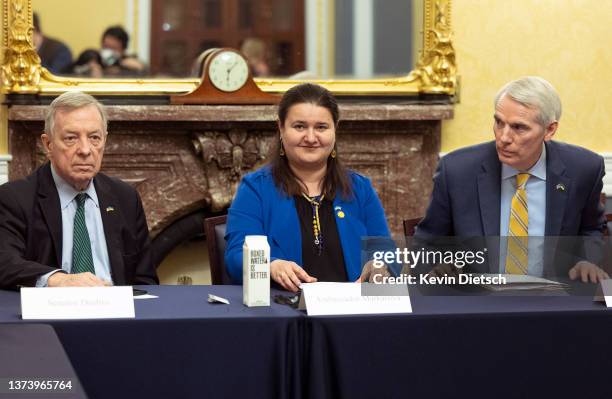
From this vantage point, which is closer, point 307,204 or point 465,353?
point 465,353

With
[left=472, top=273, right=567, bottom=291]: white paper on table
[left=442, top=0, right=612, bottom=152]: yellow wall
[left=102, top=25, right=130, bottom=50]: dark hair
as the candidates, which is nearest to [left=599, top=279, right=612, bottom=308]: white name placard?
[left=472, top=273, right=567, bottom=291]: white paper on table

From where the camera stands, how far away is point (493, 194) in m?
3.35

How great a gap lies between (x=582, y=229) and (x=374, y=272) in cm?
112

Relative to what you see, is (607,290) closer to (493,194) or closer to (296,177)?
(493,194)

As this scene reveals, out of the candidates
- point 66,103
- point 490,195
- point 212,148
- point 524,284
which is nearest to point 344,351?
point 524,284

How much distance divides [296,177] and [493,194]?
0.65 meters

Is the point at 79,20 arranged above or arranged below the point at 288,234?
above

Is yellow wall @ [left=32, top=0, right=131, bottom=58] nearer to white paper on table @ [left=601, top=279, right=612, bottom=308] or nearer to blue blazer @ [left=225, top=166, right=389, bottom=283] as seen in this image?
blue blazer @ [left=225, top=166, right=389, bottom=283]

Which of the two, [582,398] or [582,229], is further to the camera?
[582,229]

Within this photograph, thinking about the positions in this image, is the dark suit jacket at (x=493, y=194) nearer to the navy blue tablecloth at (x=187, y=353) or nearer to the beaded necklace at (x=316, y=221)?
the beaded necklace at (x=316, y=221)

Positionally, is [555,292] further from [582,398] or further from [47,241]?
[47,241]

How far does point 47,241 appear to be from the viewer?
317cm

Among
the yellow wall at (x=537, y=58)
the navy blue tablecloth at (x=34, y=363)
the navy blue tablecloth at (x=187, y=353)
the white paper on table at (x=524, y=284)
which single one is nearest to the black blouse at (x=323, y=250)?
the white paper on table at (x=524, y=284)

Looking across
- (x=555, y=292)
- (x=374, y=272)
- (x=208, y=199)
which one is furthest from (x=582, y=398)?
(x=208, y=199)
